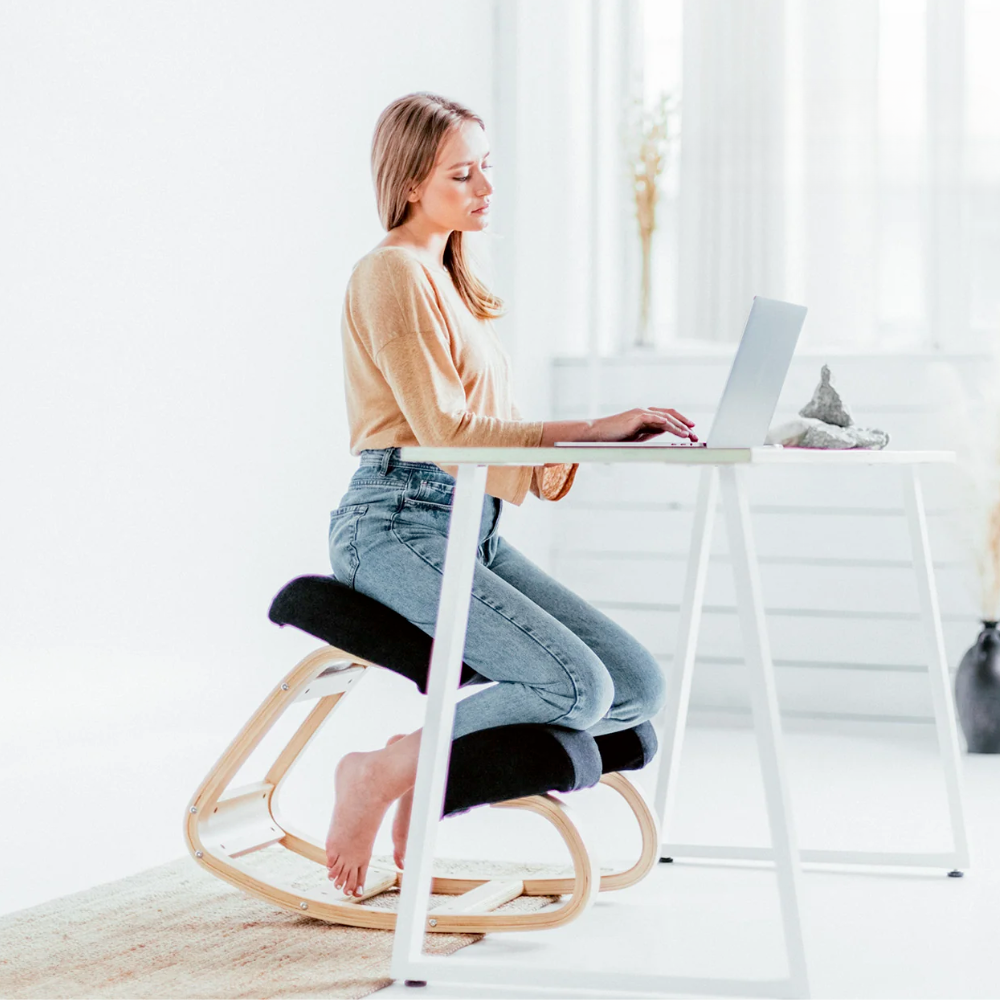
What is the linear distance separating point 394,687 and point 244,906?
1674 mm

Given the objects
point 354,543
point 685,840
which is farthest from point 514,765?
point 685,840

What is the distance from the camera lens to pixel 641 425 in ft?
5.50

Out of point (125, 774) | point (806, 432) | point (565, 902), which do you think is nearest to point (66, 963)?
point (565, 902)

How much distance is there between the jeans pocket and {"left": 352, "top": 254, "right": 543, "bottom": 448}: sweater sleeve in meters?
0.15

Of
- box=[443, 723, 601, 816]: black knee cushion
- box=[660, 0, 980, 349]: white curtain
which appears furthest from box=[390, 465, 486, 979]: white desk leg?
box=[660, 0, 980, 349]: white curtain

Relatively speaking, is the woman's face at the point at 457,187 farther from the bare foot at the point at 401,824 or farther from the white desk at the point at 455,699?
the bare foot at the point at 401,824

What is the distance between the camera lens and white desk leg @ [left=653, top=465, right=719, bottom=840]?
7.70 feet

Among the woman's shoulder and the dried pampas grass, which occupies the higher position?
the dried pampas grass

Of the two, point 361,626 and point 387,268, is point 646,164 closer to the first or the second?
point 387,268

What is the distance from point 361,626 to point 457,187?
2.02 feet

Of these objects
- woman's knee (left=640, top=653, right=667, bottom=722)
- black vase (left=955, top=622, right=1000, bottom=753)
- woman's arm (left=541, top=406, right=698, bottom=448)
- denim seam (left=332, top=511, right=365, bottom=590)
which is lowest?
black vase (left=955, top=622, right=1000, bottom=753)

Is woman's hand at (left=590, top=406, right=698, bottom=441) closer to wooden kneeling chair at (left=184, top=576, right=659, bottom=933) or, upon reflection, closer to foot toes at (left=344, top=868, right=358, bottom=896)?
wooden kneeling chair at (left=184, top=576, right=659, bottom=933)

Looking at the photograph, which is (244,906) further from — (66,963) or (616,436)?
(616,436)

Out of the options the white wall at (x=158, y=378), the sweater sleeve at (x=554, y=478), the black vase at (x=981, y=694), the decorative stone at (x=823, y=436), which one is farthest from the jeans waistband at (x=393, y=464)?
the black vase at (x=981, y=694)
